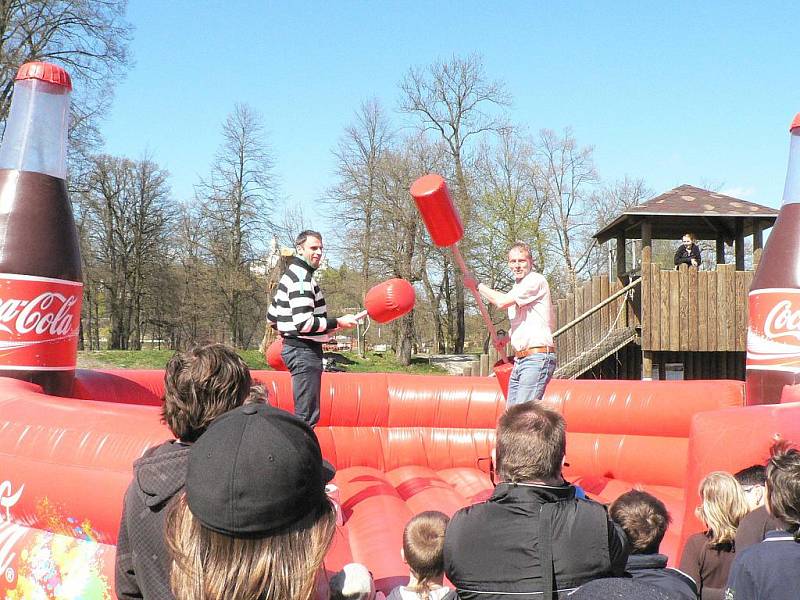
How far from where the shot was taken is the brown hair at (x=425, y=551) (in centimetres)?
248

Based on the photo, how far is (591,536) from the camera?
178 cm

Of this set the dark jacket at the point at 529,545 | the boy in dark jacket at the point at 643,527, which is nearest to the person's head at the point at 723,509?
the boy in dark jacket at the point at 643,527

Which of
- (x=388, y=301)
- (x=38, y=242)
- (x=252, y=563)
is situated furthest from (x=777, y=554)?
(x=38, y=242)

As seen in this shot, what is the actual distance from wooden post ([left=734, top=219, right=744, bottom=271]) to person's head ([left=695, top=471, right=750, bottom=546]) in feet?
37.1

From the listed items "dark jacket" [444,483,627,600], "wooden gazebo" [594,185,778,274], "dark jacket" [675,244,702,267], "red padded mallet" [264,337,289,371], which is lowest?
"dark jacket" [444,483,627,600]

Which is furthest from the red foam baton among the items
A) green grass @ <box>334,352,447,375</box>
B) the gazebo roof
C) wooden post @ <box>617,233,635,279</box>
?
green grass @ <box>334,352,447,375</box>

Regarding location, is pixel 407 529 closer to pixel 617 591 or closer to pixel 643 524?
pixel 643 524

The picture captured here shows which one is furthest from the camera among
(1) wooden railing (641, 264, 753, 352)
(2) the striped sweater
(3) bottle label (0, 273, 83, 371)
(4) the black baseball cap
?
(1) wooden railing (641, 264, 753, 352)

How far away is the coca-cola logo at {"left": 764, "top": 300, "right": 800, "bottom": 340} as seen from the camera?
167 inches

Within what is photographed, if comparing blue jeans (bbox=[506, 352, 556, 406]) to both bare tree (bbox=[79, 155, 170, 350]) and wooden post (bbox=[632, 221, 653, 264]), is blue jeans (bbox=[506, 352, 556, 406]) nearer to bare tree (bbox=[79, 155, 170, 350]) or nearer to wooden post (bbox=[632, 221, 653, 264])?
wooden post (bbox=[632, 221, 653, 264])

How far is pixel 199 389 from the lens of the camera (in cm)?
187

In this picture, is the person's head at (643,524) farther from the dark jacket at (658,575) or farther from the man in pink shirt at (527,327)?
the man in pink shirt at (527,327)

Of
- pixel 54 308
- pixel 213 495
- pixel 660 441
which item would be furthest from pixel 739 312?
pixel 213 495

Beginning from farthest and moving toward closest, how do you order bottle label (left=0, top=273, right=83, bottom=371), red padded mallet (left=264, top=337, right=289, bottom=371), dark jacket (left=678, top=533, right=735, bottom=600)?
red padded mallet (left=264, top=337, right=289, bottom=371), bottle label (left=0, top=273, right=83, bottom=371), dark jacket (left=678, top=533, right=735, bottom=600)
